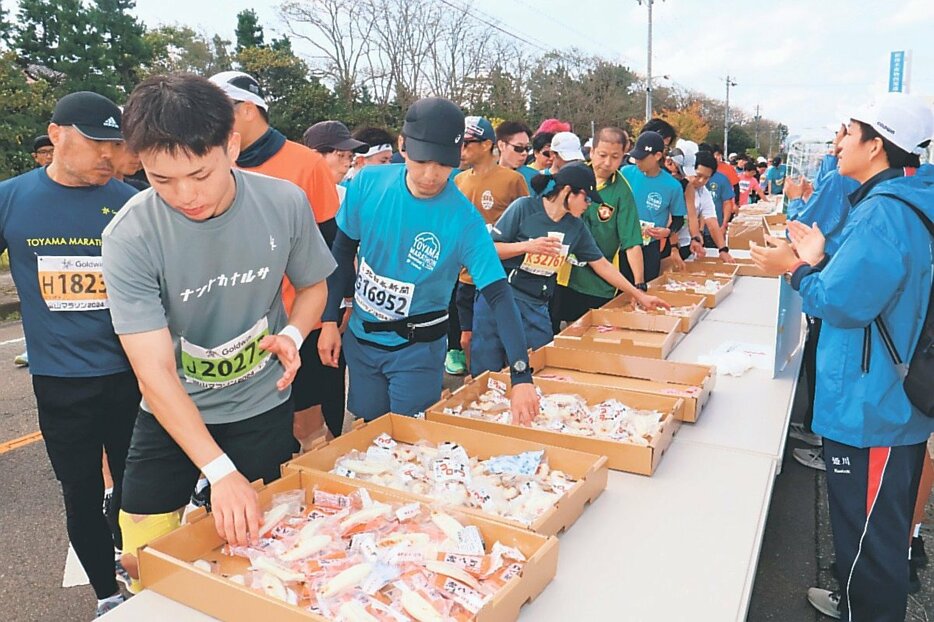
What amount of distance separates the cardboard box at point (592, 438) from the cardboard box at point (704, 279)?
188 cm

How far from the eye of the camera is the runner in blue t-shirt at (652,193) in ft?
15.5

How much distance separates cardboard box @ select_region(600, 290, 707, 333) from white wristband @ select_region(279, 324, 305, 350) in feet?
7.34

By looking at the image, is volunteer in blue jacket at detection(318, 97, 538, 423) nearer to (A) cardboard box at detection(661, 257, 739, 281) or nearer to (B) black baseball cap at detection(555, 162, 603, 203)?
(B) black baseball cap at detection(555, 162, 603, 203)

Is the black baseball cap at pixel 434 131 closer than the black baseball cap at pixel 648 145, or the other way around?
the black baseball cap at pixel 434 131

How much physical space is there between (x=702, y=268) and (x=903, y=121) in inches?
Answer: 134

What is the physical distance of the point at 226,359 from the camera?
156 cm

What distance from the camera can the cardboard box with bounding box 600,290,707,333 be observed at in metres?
3.45

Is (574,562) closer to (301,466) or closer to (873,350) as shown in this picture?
(301,466)

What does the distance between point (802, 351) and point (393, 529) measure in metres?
2.49

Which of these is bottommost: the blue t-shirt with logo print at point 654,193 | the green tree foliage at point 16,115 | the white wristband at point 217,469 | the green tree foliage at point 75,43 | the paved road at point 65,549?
the paved road at point 65,549

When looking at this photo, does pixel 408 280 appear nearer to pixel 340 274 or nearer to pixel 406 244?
pixel 406 244

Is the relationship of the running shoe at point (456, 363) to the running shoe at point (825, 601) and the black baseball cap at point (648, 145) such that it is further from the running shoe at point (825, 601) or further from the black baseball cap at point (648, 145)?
the running shoe at point (825, 601)

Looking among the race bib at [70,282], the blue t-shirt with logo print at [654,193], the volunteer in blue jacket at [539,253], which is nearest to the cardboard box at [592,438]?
the volunteer in blue jacket at [539,253]

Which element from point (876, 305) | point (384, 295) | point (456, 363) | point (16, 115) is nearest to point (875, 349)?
point (876, 305)
